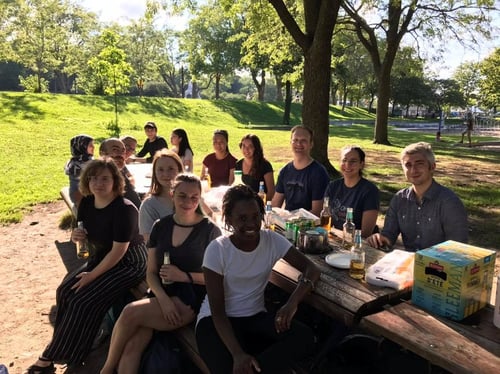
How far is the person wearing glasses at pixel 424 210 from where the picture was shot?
3062 millimetres

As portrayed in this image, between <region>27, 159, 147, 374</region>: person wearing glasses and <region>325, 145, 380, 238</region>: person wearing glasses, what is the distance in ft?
5.94

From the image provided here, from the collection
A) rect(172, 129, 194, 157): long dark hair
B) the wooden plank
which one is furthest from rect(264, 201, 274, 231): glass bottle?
rect(172, 129, 194, 157): long dark hair

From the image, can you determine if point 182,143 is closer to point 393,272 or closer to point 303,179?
point 303,179

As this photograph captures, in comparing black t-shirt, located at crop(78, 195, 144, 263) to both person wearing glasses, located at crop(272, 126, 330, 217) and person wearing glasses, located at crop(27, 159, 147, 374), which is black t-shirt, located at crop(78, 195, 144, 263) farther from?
person wearing glasses, located at crop(272, 126, 330, 217)

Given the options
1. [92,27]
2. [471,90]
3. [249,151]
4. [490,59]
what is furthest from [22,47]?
[471,90]

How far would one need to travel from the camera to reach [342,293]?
238cm

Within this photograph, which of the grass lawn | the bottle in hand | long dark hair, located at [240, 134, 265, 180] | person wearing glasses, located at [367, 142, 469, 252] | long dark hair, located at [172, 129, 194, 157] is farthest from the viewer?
the grass lawn

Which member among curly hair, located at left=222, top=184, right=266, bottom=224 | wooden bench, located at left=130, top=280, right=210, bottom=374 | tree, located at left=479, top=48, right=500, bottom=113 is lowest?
wooden bench, located at left=130, top=280, right=210, bottom=374

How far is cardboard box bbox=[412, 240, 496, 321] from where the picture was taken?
79.3 inches

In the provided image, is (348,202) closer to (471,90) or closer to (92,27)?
(92,27)

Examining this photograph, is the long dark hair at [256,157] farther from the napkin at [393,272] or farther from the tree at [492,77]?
the tree at [492,77]

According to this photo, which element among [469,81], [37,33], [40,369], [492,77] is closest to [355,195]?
[40,369]

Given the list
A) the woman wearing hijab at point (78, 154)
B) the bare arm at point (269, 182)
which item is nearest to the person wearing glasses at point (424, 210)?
the bare arm at point (269, 182)

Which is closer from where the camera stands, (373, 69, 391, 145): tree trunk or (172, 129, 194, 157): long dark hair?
(172, 129, 194, 157): long dark hair
